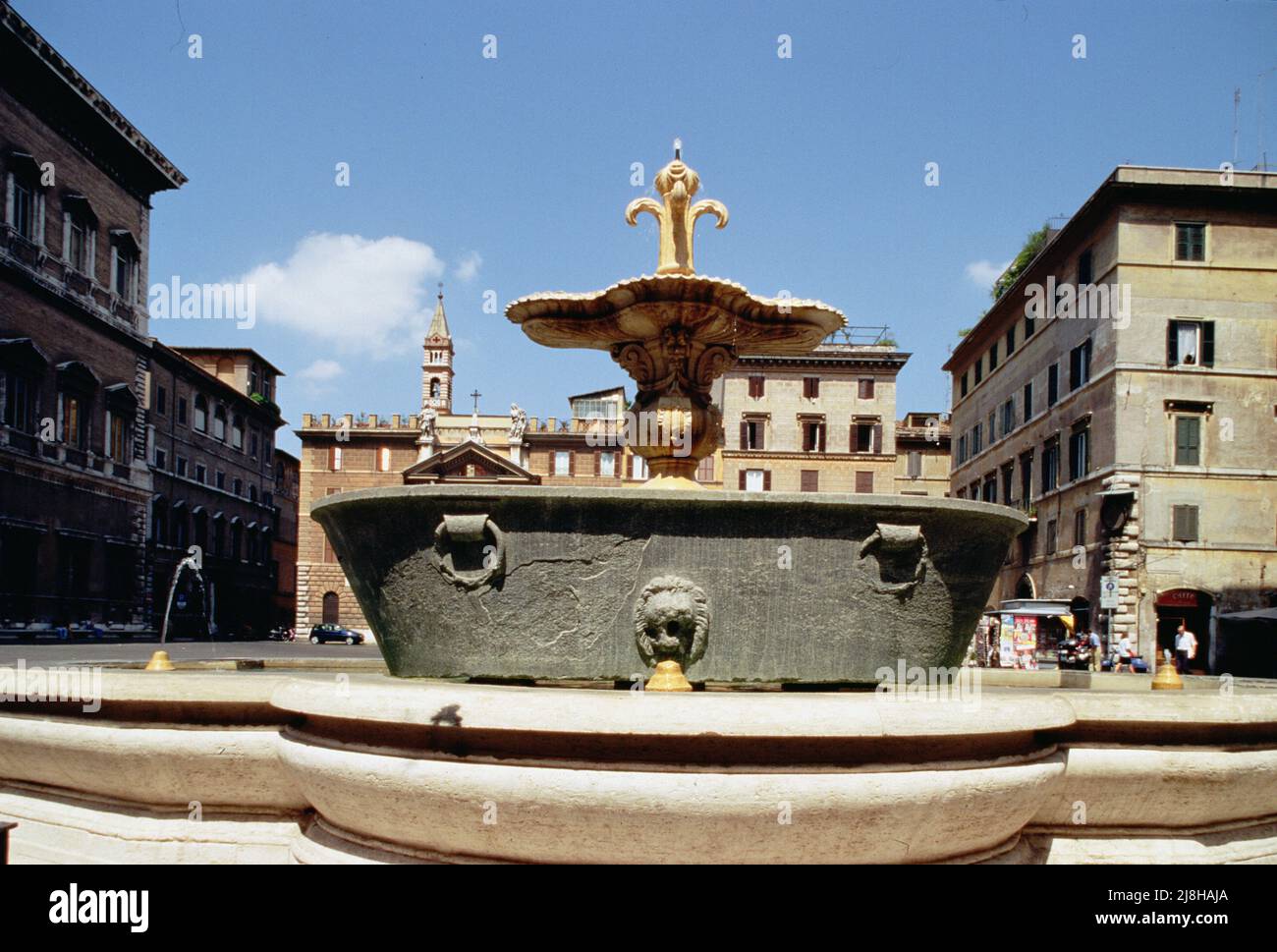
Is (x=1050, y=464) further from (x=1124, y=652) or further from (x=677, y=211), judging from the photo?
(x=677, y=211)

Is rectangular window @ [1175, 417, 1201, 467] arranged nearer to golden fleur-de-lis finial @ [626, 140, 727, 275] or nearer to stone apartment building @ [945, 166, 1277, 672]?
stone apartment building @ [945, 166, 1277, 672]

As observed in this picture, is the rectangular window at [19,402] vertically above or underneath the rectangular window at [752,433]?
underneath

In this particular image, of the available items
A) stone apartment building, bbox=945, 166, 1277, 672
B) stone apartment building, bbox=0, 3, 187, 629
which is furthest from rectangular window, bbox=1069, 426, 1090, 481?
stone apartment building, bbox=0, 3, 187, 629

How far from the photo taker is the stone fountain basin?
4.30m

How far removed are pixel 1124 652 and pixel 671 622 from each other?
25.3m

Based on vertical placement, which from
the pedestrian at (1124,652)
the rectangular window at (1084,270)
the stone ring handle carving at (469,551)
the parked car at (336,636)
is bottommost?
the parked car at (336,636)

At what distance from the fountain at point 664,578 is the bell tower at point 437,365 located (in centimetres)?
7169

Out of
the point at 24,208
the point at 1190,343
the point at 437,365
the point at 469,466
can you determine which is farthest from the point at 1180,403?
the point at 437,365

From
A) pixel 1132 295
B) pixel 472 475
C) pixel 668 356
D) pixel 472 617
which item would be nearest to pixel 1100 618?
pixel 1132 295

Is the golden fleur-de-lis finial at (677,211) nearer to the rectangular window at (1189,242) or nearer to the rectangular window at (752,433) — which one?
the rectangular window at (1189,242)

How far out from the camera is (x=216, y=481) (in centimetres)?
5291

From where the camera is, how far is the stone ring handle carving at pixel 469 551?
169 inches

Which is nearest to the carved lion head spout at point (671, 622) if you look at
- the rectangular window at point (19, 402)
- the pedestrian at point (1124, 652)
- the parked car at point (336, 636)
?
the pedestrian at point (1124, 652)

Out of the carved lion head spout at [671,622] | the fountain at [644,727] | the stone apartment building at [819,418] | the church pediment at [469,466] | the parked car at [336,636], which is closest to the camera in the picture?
the fountain at [644,727]
